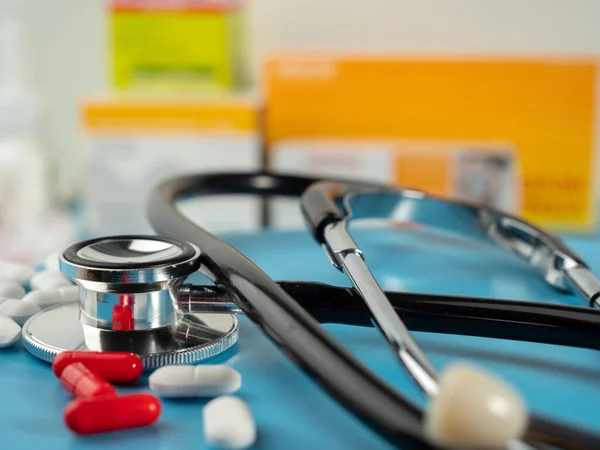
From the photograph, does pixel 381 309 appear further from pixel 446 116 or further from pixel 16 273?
pixel 446 116

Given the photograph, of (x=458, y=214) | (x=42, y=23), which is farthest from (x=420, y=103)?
(x=42, y=23)

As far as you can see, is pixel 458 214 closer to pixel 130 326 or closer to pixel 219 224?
pixel 130 326

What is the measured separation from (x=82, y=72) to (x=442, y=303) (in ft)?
3.23

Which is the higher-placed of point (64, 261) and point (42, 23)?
point (42, 23)

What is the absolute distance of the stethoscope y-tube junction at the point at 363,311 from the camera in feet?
0.80

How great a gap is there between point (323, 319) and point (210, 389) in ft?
0.23

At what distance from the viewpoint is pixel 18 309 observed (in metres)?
0.41

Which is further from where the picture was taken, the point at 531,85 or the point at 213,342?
the point at 531,85

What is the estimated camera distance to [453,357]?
37 cm

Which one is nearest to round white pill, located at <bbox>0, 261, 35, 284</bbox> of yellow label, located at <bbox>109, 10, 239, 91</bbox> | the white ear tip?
the white ear tip

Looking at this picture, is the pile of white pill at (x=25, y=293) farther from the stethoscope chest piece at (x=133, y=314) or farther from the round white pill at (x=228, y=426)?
the round white pill at (x=228, y=426)

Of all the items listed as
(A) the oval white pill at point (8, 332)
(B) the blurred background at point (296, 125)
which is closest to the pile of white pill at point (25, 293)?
(A) the oval white pill at point (8, 332)

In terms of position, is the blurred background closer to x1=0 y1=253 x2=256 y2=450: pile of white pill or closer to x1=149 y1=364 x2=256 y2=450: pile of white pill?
x1=0 y1=253 x2=256 y2=450: pile of white pill

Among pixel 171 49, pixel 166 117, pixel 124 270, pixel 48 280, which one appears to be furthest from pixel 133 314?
pixel 171 49
